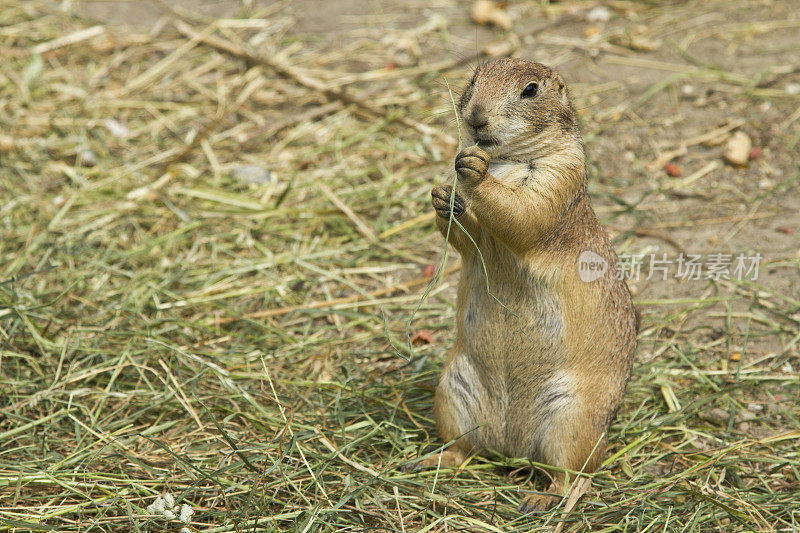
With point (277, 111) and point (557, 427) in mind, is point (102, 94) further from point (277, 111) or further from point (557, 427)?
point (557, 427)

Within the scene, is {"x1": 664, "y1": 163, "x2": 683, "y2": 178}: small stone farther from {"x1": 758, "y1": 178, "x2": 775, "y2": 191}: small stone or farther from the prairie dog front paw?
the prairie dog front paw

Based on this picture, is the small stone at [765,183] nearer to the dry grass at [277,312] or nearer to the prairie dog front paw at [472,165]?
the dry grass at [277,312]

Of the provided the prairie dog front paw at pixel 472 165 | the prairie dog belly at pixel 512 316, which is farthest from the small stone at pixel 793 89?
the prairie dog front paw at pixel 472 165

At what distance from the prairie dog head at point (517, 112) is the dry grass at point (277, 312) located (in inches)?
47.4

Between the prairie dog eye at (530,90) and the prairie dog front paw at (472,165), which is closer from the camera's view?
the prairie dog front paw at (472,165)

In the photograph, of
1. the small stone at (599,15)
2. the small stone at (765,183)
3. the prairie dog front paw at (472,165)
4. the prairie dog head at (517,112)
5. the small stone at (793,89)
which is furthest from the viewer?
the small stone at (599,15)

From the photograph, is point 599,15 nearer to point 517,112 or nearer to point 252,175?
point 252,175

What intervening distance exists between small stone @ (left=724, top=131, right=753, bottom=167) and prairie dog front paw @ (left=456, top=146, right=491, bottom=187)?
3.77 m

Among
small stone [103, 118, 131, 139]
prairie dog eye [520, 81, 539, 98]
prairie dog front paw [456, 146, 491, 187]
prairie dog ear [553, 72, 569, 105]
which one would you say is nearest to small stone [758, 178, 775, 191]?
prairie dog ear [553, 72, 569, 105]

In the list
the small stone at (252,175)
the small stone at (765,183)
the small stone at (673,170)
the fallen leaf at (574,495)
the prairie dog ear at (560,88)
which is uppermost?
the prairie dog ear at (560,88)

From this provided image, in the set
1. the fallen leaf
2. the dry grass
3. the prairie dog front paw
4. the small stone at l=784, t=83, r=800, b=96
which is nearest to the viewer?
the prairie dog front paw

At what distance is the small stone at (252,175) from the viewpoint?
252 inches

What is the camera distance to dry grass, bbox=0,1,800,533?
3.64 metres

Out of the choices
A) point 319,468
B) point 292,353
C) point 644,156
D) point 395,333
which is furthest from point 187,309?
point 644,156
